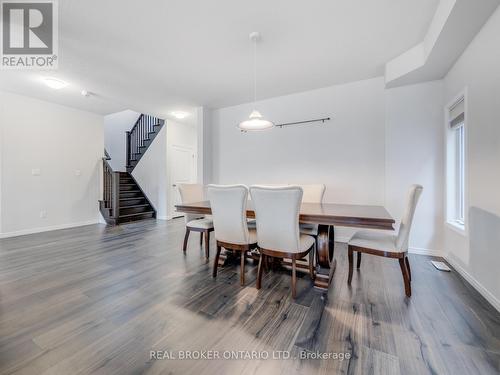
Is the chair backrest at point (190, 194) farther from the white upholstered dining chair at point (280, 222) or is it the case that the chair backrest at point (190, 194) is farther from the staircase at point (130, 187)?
the staircase at point (130, 187)

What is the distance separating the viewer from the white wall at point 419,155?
2869mm

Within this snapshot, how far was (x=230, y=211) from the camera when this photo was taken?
2.04 meters

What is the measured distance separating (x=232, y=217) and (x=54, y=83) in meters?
3.71

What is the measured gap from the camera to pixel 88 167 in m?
4.93

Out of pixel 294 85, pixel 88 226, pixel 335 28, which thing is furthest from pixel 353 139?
pixel 88 226

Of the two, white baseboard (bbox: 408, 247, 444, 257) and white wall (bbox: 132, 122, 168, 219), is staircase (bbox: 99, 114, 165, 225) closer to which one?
white wall (bbox: 132, 122, 168, 219)

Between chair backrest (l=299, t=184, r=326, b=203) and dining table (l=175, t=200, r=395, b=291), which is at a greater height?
chair backrest (l=299, t=184, r=326, b=203)

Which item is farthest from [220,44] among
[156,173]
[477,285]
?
[156,173]

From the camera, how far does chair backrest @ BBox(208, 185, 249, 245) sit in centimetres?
197

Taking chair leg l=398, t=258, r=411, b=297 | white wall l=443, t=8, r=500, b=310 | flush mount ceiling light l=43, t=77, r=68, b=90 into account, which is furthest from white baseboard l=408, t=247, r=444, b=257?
flush mount ceiling light l=43, t=77, r=68, b=90

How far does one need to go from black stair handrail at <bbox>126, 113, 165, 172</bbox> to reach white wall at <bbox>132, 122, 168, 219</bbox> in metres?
0.35

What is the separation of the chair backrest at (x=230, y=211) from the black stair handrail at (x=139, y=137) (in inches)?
188

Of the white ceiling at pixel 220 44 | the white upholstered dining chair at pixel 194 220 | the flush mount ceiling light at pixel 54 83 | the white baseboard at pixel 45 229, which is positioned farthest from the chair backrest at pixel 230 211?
the white baseboard at pixel 45 229

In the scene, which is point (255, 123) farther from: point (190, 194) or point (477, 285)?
point (477, 285)
